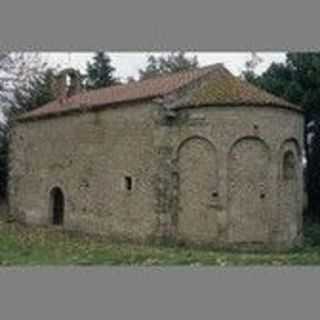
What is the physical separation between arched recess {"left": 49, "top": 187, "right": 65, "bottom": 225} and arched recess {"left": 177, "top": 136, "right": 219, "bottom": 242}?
3439 mm

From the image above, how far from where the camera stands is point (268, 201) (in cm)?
2142

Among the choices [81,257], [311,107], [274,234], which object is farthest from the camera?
[311,107]

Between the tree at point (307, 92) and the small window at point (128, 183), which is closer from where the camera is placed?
the tree at point (307, 92)

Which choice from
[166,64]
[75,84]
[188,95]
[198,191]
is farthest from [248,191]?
[75,84]

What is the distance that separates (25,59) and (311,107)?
887 centimetres

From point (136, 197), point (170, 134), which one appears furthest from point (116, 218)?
point (170, 134)

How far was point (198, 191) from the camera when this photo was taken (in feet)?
70.4

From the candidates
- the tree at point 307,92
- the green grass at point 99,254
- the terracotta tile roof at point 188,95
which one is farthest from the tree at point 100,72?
the green grass at point 99,254

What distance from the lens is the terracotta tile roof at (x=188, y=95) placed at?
70.2ft

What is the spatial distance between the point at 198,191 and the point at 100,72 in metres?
4.00

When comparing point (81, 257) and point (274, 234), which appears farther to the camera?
point (274, 234)

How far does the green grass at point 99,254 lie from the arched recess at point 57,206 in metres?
1.49

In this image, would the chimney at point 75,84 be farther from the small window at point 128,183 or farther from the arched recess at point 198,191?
the arched recess at point 198,191

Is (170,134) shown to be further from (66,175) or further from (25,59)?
(25,59)
